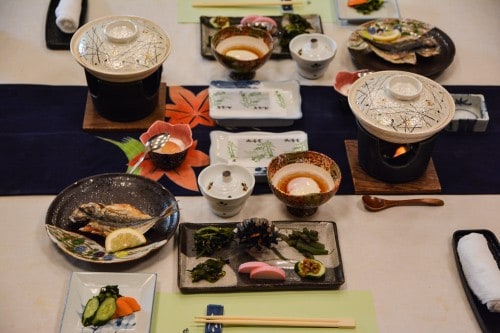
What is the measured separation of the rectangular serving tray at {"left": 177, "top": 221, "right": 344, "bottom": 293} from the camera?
5.40ft

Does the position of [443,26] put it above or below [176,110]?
above

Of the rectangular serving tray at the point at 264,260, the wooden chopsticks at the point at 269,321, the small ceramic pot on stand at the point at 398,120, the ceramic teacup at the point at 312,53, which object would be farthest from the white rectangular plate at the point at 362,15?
the wooden chopsticks at the point at 269,321

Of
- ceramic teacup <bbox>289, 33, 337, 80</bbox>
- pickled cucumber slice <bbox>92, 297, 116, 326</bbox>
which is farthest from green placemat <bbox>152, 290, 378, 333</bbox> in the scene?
ceramic teacup <bbox>289, 33, 337, 80</bbox>

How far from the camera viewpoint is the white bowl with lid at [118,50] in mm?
1945

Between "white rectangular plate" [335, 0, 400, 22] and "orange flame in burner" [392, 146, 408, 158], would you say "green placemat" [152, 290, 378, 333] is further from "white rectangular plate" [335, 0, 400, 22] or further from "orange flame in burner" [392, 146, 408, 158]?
"white rectangular plate" [335, 0, 400, 22]

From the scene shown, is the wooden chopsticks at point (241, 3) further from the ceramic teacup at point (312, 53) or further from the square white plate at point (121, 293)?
the square white plate at point (121, 293)

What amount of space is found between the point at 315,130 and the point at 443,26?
35.0 inches

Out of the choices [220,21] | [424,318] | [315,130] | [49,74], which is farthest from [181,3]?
[424,318]

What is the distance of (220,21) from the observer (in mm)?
2506

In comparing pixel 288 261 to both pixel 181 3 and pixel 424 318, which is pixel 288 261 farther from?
pixel 181 3

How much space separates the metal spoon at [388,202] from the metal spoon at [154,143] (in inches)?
25.2

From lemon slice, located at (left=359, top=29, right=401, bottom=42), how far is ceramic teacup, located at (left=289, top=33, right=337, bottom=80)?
15cm

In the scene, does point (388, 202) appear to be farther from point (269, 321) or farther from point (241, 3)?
point (241, 3)

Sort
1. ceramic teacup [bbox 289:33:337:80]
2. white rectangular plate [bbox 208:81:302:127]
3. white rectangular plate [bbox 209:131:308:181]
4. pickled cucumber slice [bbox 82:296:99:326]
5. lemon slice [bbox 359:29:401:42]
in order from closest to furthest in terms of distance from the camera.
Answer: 1. pickled cucumber slice [bbox 82:296:99:326]
2. white rectangular plate [bbox 209:131:308:181]
3. white rectangular plate [bbox 208:81:302:127]
4. ceramic teacup [bbox 289:33:337:80]
5. lemon slice [bbox 359:29:401:42]
